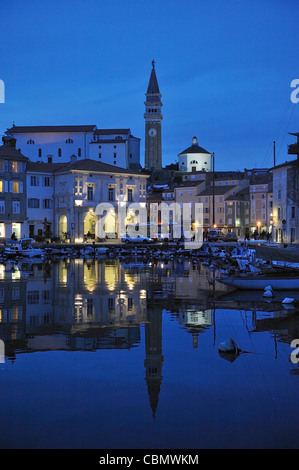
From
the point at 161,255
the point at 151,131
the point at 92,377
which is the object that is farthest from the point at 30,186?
the point at 151,131

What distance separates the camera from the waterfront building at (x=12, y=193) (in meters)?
67.9

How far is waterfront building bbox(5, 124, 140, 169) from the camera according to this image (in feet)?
311

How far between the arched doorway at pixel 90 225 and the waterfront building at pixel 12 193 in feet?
27.4

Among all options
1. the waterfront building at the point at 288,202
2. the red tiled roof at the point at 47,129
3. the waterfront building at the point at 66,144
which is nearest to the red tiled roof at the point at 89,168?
the waterfront building at the point at 66,144

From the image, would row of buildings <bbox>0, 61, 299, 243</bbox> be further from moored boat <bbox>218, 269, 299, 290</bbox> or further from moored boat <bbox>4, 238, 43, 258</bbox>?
moored boat <bbox>218, 269, 299, 290</bbox>

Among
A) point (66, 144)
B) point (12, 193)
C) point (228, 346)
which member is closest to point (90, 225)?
point (12, 193)

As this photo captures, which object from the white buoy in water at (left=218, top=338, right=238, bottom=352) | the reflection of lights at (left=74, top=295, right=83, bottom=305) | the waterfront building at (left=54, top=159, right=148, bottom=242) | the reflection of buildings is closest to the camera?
the white buoy in water at (left=218, top=338, right=238, bottom=352)

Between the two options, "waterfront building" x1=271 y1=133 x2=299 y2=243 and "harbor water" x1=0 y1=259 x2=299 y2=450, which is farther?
"waterfront building" x1=271 y1=133 x2=299 y2=243

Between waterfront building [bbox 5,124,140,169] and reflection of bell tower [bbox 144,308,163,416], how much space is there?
77896 millimetres

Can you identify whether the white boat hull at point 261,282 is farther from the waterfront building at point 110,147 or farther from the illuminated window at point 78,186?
the waterfront building at point 110,147

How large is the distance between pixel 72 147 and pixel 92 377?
287 ft

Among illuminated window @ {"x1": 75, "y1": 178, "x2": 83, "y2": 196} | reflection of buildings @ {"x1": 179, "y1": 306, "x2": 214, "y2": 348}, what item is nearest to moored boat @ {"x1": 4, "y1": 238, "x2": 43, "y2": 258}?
illuminated window @ {"x1": 75, "y1": 178, "x2": 83, "y2": 196}

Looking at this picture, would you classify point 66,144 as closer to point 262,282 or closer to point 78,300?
point 262,282
